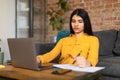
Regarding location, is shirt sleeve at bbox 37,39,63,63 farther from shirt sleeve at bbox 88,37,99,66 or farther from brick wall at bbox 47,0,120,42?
brick wall at bbox 47,0,120,42

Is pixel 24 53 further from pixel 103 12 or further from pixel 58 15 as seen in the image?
pixel 58 15

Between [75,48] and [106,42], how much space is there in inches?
49.0

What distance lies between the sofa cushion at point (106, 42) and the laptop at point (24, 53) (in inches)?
63.0

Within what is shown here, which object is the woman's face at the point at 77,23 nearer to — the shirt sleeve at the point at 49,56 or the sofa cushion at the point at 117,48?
the shirt sleeve at the point at 49,56

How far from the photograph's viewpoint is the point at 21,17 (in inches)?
158

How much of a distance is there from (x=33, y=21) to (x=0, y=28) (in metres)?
0.65

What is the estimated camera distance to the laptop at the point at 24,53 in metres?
1.31

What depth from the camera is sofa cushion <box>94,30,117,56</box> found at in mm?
2852

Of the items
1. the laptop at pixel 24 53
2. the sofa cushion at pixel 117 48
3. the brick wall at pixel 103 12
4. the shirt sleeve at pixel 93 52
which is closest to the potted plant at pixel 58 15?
the brick wall at pixel 103 12

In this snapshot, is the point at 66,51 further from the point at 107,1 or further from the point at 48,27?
the point at 48,27

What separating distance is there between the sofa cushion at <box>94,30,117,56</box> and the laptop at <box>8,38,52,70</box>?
1.60m

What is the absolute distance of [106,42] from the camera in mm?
2900

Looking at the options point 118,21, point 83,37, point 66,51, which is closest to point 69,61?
point 66,51

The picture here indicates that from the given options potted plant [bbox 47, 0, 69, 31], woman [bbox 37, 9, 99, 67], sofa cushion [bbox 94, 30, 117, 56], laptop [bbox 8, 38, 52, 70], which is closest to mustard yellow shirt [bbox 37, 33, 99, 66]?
woman [bbox 37, 9, 99, 67]
